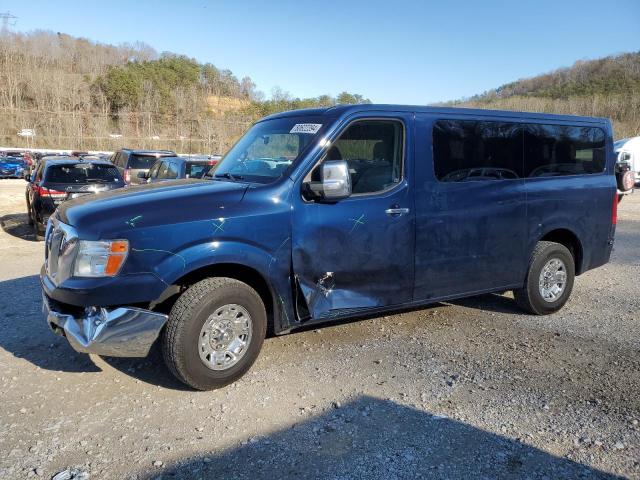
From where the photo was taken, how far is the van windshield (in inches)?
175

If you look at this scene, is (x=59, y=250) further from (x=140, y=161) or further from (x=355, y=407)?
(x=140, y=161)

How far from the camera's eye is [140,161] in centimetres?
1705

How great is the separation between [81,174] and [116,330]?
8602 millimetres

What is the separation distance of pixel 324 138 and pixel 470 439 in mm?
2544

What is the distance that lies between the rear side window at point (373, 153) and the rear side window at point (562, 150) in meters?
1.75

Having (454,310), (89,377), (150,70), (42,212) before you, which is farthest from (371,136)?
(150,70)

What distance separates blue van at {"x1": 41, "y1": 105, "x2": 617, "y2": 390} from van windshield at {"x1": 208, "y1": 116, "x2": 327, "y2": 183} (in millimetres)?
19

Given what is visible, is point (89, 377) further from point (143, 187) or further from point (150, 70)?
point (150, 70)

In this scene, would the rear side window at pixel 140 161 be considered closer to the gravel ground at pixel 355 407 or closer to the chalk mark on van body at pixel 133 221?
the gravel ground at pixel 355 407

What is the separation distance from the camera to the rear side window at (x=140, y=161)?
55.5 ft

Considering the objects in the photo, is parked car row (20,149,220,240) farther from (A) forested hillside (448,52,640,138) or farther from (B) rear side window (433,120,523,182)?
(A) forested hillside (448,52,640,138)

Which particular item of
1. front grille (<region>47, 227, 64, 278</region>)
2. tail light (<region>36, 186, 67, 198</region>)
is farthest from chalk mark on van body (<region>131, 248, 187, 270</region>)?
tail light (<region>36, 186, 67, 198</region>)

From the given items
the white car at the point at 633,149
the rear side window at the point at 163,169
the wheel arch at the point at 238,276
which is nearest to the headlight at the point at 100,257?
the wheel arch at the point at 238,276

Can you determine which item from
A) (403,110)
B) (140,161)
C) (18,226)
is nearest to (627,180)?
(403,110)
